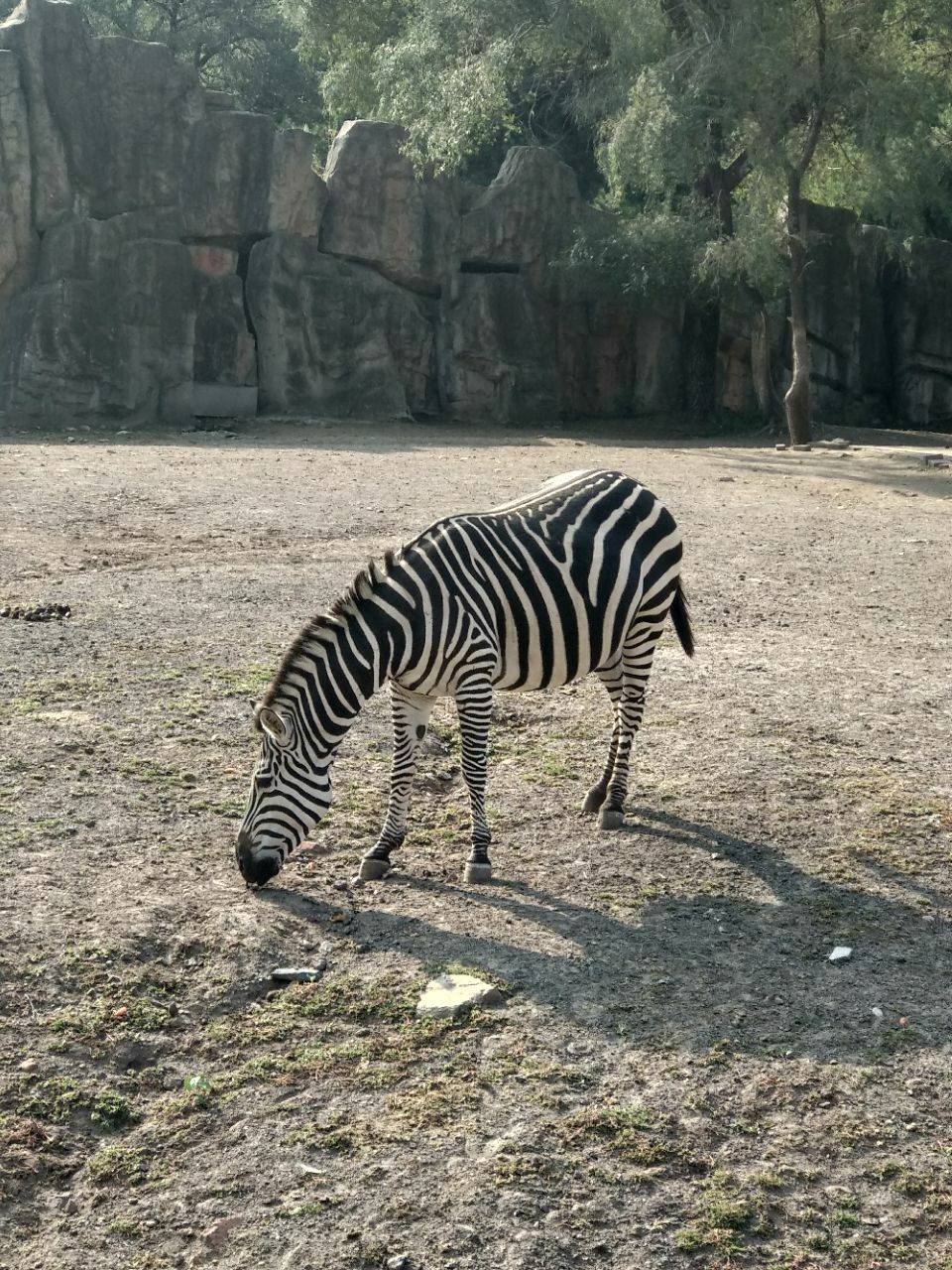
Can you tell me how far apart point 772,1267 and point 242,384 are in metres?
23.7

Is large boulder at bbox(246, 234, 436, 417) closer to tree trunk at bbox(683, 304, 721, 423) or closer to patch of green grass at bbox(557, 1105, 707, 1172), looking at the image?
tree trunk at bbox(683, 304, 721, 423)

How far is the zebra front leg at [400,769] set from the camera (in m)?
6.07

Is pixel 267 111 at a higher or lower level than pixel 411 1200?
higher

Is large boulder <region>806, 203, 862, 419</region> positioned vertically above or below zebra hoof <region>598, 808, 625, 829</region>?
above

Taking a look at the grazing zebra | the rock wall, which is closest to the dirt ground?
the grazing zebra

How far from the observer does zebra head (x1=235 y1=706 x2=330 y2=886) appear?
5617 millimetres

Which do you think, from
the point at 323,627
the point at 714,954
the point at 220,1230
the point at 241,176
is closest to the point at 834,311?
the point at 241,176

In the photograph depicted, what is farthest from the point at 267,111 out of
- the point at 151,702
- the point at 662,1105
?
the point at 662,1105

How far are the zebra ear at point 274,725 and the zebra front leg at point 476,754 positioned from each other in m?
0.79

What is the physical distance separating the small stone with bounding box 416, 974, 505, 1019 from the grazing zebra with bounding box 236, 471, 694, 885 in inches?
38.5

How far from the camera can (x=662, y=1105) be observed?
4.29 m

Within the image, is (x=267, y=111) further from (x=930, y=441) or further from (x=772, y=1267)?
(x=772, y=1267)

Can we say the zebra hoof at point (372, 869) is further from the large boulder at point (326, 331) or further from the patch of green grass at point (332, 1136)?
the large boulder at point (326, 331)

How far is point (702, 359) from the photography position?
28016 millimetres
